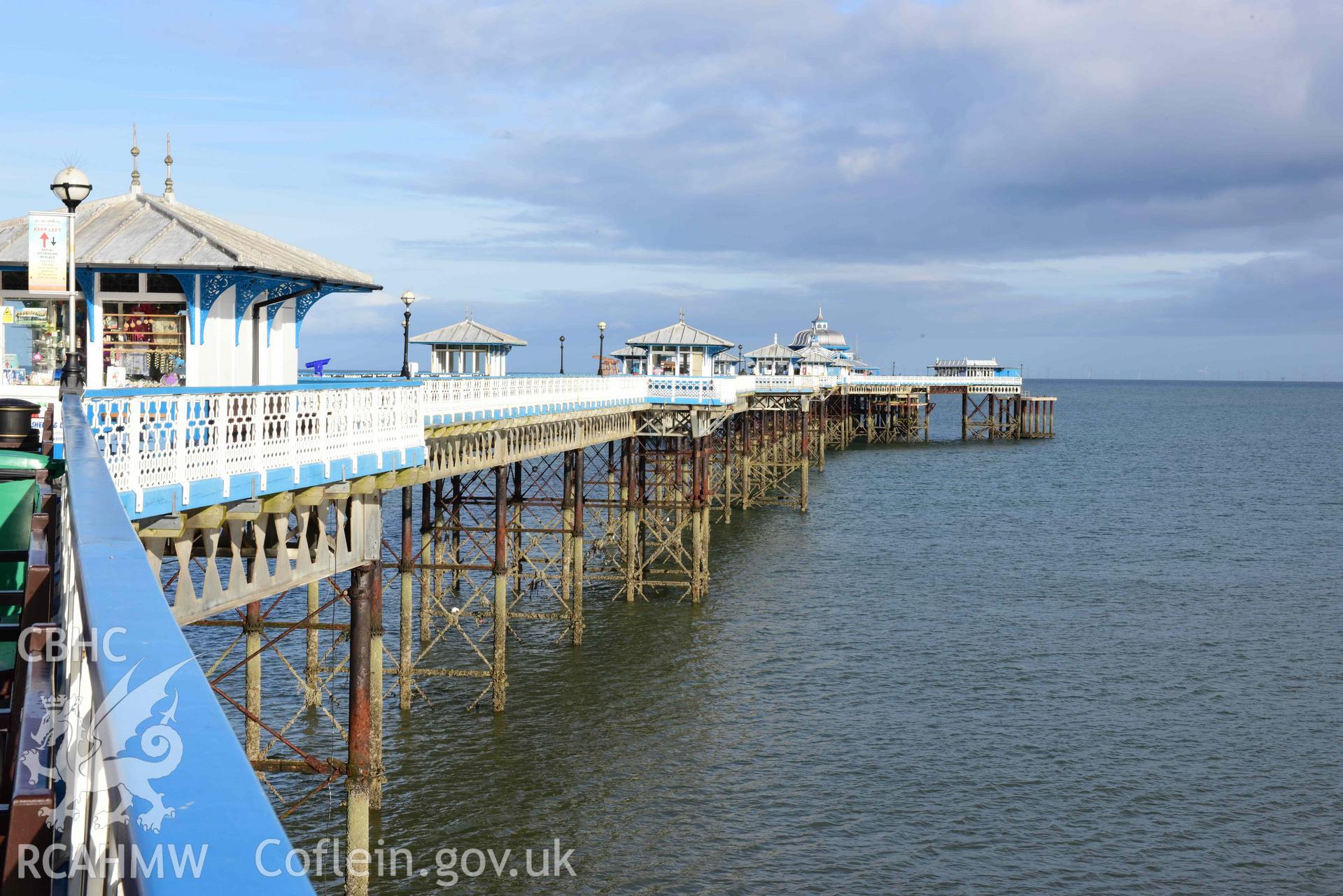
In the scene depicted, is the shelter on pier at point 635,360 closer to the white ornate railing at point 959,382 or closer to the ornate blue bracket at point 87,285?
the ornate blue bracket at point 87,285

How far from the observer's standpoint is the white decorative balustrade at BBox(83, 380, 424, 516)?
964 cm

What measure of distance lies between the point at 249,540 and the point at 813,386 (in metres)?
44.6

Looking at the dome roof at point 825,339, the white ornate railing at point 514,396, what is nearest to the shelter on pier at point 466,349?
the white ornate railing at point 514,396

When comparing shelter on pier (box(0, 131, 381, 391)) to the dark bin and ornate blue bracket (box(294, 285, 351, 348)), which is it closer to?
ornate blue bracket (box(294, 285, 351, 348))

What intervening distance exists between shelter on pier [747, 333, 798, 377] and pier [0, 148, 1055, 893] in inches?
1778

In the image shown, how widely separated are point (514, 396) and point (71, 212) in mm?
11451

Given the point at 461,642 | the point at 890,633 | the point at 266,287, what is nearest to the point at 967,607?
the point at 890,633

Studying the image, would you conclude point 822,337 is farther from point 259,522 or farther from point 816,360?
point 259,522

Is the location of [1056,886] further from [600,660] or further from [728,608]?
[728,608]

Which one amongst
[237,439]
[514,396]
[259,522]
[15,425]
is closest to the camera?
[15,425]

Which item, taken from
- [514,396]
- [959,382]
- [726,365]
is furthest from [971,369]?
[514,396]

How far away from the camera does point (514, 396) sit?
23.2 metres

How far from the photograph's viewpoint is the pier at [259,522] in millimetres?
2574

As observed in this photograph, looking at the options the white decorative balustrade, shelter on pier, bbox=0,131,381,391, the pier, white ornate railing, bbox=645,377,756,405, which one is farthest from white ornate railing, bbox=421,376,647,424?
the white decorative balustrade
